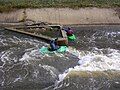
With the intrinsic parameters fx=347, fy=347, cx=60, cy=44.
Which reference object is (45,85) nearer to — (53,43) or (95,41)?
(53,43)

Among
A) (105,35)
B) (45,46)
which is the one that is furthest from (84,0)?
(45,46)

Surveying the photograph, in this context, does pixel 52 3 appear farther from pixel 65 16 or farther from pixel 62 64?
pixel 62 64

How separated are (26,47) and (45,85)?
16.5 feet

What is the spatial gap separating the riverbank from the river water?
7.43 feet

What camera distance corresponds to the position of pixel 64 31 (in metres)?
22.7

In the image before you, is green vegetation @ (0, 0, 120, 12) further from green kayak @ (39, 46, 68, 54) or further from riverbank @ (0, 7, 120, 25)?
green kayak @ (39, 46, 68, 54)

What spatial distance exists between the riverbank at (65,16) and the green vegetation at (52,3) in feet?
1.48

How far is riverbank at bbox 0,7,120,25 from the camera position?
2500cm

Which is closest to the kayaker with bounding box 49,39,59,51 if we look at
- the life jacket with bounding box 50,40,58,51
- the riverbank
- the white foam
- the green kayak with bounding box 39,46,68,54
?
the life jacket with bounding box 50,40,58,51

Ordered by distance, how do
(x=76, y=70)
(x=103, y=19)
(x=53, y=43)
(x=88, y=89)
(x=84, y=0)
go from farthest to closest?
(x=84, y=0), (x=103, y=19), (x=53, y=43), (x=76, y=70), (x=88, y=89)

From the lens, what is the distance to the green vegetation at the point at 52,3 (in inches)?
1025

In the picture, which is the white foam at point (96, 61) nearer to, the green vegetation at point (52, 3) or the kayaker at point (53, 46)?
the kayaker at point (53, 46)

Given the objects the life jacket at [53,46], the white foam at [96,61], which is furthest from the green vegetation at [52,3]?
the white foam at [96,61]

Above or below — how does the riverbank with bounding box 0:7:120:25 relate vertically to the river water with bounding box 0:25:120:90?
above
